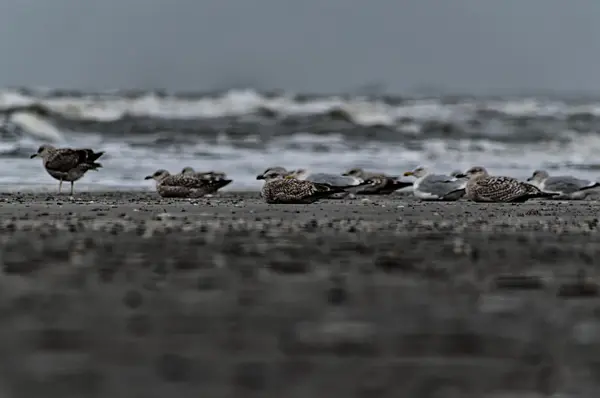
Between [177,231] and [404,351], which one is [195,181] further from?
[404,351]

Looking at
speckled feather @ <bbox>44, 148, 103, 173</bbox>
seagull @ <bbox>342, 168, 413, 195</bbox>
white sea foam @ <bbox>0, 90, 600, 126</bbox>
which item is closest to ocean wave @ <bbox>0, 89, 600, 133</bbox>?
white sea foam @ <bbox>0, 90, 600, 126</bbox>

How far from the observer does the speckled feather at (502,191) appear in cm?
895

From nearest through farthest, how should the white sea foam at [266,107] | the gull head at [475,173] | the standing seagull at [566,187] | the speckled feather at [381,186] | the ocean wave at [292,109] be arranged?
the gull head at [475,173]
the standing seagull at [566,187]
the speckled feather at [381,186]
the ocean wave at [292,109]
the white sea foam at [266,107]

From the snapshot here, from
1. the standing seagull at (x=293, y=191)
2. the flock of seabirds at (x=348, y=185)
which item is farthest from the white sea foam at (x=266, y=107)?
the standing seagull at (x=293, y=191)

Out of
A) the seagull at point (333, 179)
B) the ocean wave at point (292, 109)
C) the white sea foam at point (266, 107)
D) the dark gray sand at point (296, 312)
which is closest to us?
the dark gray sand at point (296, 312)

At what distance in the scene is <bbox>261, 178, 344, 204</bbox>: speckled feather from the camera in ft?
27.7

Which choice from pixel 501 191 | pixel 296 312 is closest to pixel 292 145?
pixel 501 191

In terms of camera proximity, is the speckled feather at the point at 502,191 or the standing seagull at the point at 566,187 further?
the standing seagull at the point at 566,187

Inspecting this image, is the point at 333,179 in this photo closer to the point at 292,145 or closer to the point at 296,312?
the point at 296,312

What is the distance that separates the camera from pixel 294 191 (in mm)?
8445

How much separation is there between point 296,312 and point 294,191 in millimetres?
5478

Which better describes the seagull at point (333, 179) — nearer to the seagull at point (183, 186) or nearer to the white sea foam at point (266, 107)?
the seagull at point (183, 186)

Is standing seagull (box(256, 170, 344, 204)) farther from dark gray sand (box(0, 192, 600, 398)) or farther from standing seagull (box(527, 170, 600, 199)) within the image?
dark gray sand (box(0, 192, 600, 398))

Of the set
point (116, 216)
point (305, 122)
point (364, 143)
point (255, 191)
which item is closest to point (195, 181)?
point (255, 191)
